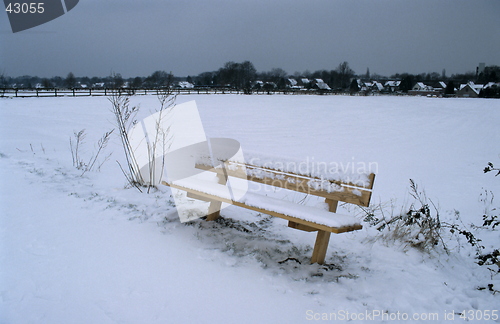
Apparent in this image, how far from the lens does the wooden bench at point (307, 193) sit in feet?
9.32

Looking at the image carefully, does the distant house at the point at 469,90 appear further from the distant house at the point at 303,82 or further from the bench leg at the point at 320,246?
the bench leg at the point at 320,246

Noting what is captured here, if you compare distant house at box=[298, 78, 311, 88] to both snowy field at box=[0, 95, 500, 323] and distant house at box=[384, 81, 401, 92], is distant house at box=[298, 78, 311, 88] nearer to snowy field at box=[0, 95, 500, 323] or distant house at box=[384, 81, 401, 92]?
distant house at box=[384, 81, 401, 92]

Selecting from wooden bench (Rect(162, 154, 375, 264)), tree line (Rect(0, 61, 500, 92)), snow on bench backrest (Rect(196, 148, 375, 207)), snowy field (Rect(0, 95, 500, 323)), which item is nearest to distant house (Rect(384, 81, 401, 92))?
tree line (Rect(0, 61, 500, 92))

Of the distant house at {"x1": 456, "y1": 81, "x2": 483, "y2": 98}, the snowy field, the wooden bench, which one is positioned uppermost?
the wooden bench

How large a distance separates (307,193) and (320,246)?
49 centimetres

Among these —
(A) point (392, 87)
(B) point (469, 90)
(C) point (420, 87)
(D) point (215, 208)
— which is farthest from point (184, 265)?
(C) point (420, 87)

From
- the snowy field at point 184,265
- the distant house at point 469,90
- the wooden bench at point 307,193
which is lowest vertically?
the distant house at point 469,90

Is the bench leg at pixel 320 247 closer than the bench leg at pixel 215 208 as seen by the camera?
Yes

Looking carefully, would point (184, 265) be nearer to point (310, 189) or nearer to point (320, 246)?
point (320, 246)

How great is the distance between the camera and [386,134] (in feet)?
46.5

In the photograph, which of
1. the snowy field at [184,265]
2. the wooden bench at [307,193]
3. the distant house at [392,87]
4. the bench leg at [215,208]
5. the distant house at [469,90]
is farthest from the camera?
the distant house at [392,87]

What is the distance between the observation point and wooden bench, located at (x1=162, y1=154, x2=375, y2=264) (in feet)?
9.32

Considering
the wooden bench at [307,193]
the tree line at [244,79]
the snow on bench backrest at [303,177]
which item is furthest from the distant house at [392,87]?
the wooden bench at [307,193]

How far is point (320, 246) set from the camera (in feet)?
10.1
